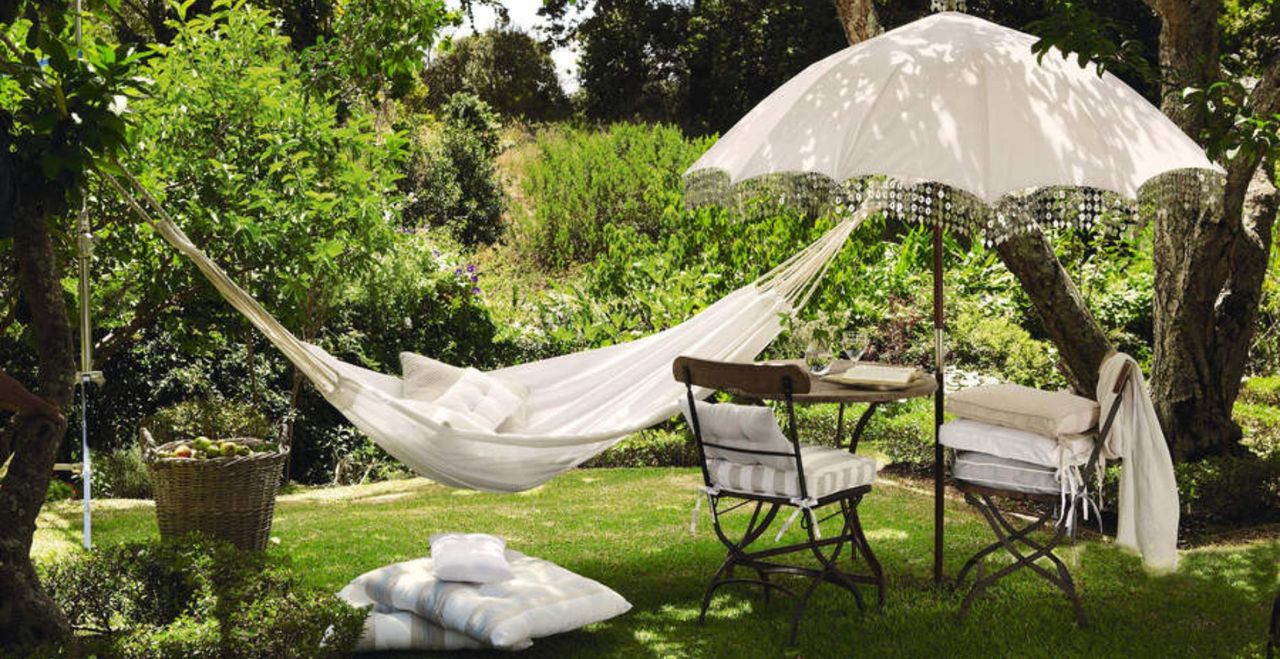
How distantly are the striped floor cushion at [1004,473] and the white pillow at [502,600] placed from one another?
1127 mm

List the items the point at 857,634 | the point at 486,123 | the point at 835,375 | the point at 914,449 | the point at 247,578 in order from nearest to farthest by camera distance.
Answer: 1. the point at 247,578
2. the point at 857,634
3. the point at 835,375
4. the point at 914,449
5. the point at 486,123

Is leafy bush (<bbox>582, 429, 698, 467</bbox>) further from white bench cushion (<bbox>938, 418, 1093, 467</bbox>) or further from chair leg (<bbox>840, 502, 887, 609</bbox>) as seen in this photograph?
white bench cushion (<bbox>938, 418, 1093, 467</bbox>)

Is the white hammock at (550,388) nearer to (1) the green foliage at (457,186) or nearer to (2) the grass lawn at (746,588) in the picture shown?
(2) the grass lawn at (746,588)

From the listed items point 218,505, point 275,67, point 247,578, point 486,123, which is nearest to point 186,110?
point 275,67

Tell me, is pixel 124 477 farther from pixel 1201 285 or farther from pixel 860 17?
pixel 1201 285

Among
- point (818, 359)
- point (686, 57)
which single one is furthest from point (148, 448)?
point (686, 57)

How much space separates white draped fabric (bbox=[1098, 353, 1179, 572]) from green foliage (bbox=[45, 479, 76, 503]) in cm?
500

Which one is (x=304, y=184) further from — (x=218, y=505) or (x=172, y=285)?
(x=218, y=505)

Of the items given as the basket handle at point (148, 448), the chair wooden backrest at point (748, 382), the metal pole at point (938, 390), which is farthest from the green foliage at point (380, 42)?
the metal pole at point (938, 390)

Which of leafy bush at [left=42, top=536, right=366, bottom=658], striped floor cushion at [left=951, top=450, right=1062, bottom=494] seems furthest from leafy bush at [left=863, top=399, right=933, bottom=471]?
leafy bush at [left=42, top=536, right=366, bottom=658]

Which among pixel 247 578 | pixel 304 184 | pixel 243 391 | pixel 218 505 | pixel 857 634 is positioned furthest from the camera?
pixel 243 391

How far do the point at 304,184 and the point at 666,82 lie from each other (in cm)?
1151

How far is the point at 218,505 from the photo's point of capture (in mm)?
4246

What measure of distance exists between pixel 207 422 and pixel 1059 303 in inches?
145
